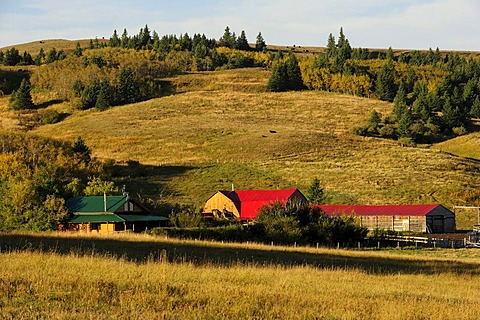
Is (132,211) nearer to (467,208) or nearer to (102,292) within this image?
(467,208)

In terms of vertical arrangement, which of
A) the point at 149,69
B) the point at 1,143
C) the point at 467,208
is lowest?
the point at 467,208

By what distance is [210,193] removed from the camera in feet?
262

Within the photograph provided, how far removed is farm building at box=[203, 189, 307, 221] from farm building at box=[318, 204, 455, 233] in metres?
3.92

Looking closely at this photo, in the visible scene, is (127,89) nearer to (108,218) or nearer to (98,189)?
(98,189)

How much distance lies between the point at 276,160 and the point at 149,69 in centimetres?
9426

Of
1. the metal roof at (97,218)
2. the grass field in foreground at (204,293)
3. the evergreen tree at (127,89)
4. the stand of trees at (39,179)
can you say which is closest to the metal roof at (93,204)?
the metal roof at (97,218)

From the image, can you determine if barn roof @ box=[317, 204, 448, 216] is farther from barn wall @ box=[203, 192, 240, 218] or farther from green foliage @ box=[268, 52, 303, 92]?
green foliage @ box=[268, 52, 303, 92]

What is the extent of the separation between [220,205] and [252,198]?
362 centimetres

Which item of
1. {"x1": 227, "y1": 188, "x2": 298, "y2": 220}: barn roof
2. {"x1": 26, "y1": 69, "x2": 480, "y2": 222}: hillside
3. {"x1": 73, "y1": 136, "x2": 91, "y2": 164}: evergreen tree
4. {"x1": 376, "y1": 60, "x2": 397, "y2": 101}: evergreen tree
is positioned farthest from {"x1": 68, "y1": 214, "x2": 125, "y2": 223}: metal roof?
{"x1": 376, "y1": 60, "x2": 397, "y2": 101}: evergreen tree

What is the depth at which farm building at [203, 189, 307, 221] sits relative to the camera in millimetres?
67562

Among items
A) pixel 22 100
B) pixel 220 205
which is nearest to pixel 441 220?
pixel 220 205

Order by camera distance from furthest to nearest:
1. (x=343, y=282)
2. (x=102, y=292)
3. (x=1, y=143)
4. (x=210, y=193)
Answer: (x=1, y=143) < (x=210, y=193) < (x=343, y=282) < (x=102, y=292)

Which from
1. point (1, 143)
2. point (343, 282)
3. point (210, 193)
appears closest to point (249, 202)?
point (210, 193)

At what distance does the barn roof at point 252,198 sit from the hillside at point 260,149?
6.09 meters
